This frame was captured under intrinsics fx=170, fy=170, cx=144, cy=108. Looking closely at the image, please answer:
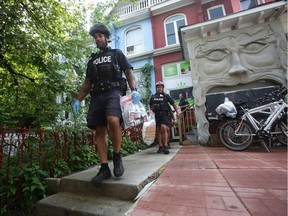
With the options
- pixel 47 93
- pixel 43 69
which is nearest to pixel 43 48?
pixel 43 69

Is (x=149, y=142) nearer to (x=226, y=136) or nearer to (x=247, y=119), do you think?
(x=226, y=136)

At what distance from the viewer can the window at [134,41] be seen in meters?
11.6

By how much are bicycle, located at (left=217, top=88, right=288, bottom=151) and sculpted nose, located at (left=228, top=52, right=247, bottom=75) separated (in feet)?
5.87

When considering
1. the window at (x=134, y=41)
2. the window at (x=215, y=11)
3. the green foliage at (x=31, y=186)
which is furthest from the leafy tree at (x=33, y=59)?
the window at (x=215, y=11)

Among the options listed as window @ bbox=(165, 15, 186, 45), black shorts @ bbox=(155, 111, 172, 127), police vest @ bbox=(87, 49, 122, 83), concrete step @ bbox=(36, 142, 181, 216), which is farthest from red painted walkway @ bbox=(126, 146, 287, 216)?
window @ bbox=(165, 15, 186, 45)

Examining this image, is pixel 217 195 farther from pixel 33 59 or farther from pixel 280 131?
pixel 33 59

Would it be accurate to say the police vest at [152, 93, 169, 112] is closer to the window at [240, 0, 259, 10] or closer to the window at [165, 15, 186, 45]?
the window at [165, 15, 186, 45]

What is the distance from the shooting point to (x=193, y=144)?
19.9 ft

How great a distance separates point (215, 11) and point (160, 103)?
8814 millimetres

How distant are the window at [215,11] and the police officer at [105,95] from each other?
9.94 m

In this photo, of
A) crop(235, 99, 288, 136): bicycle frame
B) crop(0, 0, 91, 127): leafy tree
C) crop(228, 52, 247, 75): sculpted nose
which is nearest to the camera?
crop(0, 0, 91, 127): leafy tree

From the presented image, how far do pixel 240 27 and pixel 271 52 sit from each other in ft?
4.52

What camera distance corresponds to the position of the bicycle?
3.88 meters

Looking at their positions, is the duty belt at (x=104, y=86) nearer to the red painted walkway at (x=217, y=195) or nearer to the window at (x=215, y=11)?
the red painted walkway at (x=217, y=195)
